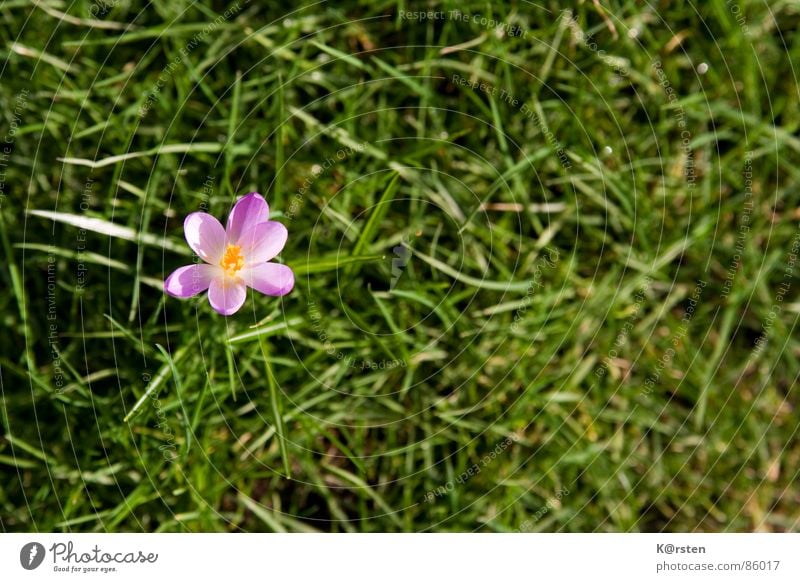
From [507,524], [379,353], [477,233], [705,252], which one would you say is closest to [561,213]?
[477,233]

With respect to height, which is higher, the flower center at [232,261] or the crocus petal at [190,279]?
the flower center at [232,261]

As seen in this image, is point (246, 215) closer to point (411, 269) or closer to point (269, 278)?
point (269, 278)

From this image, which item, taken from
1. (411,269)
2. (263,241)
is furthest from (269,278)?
(411,269)

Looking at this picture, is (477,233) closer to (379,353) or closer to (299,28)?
(379,353)

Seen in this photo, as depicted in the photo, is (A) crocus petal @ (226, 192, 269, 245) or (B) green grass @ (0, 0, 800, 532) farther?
(B) green grass @ (0, 0, 800, 532)

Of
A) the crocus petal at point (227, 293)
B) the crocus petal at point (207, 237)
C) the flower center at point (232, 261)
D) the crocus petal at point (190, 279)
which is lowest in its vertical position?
the crocus petal at point (227, 293)
